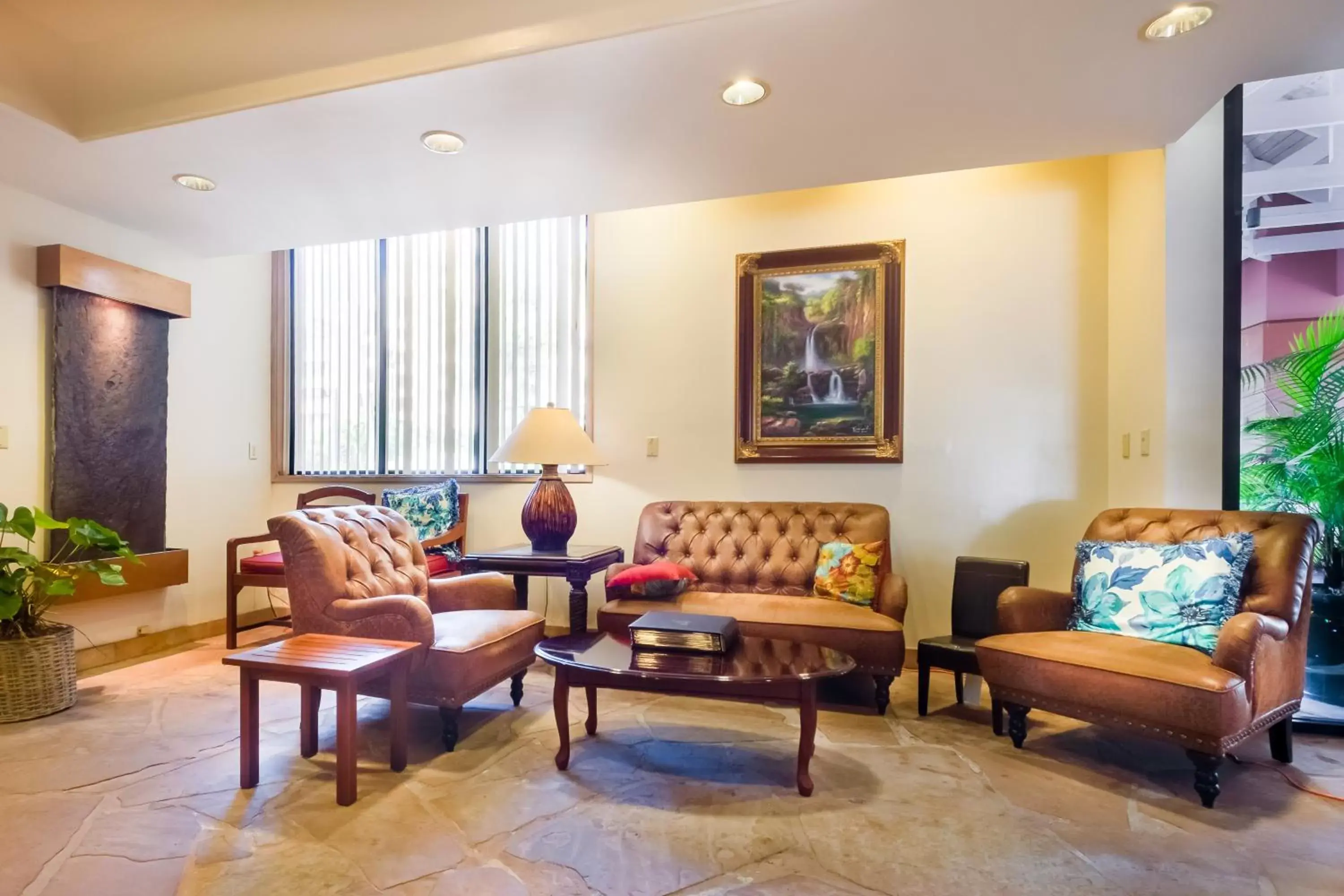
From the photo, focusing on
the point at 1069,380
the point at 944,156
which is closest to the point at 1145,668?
the point at 1069,380

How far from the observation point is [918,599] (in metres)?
3.60

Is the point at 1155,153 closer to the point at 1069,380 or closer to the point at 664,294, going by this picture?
the point at 1069,380

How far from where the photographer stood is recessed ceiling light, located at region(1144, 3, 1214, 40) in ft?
6.30

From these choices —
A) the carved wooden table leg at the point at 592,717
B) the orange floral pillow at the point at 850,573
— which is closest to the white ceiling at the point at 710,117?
the orange floral pillow at the point at 850,573

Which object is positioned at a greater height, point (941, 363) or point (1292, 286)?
point (1292, 286)

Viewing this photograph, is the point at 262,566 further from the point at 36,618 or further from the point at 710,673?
the point at 710,673

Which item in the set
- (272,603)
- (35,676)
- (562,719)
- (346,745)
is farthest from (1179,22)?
(272,603)

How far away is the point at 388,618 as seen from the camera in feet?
7.95

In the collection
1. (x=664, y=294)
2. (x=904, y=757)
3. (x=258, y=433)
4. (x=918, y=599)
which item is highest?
(x=664, y=294)

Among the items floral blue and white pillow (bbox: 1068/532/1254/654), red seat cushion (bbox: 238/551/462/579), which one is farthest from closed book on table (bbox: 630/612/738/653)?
red seat cushion (bbox: 238/551/462/579)

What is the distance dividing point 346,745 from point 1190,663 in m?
2.68

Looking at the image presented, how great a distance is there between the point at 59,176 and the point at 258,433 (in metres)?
1.93

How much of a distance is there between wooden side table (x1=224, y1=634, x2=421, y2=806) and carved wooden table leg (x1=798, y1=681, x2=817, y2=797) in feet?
4.39

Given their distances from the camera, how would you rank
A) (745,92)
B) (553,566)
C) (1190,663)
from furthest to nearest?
(553,566), (745,92), (1190,663)
